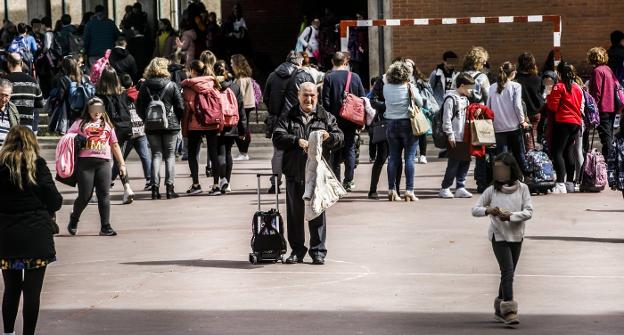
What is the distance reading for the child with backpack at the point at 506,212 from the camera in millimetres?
10852

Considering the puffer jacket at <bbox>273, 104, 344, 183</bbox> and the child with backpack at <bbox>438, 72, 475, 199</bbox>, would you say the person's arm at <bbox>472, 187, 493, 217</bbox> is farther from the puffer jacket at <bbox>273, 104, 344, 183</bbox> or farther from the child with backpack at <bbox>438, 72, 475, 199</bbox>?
the child with backpack at <bbox>438, 72, 475, 199</bbox>

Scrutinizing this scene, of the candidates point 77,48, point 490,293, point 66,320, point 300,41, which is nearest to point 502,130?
point 490,293

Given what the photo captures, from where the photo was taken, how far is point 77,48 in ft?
106

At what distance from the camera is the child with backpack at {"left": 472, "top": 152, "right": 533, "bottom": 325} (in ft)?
35.6

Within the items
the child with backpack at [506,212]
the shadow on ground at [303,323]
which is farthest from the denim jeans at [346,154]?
the child with backpack at [506,212]

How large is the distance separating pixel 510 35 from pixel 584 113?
9.63 meters

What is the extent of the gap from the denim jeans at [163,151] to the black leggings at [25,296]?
9353 mm

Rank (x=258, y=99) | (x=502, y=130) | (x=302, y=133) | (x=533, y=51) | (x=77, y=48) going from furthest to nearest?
(x=77, y=48), (x=533, y=51), (x=258, y=99), (x=502, y=130), (x=302, y=133)

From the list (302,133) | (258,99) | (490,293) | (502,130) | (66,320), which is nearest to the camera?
(66,320)

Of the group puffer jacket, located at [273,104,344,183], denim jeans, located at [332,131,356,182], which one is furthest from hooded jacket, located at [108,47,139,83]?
puffer jacket, located at [273,104,344,183]

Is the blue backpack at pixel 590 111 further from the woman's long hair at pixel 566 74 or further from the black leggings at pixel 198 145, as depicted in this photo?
the black leggings at pixel 198 145

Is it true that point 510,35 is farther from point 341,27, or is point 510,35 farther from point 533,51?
point 341,27

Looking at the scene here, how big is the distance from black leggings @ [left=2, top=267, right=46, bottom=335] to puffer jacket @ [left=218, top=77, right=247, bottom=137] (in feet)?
32.6

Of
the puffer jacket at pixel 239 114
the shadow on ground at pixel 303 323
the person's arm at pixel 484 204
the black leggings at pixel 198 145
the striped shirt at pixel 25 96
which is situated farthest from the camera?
the puffer jacket at pixel 239 114
